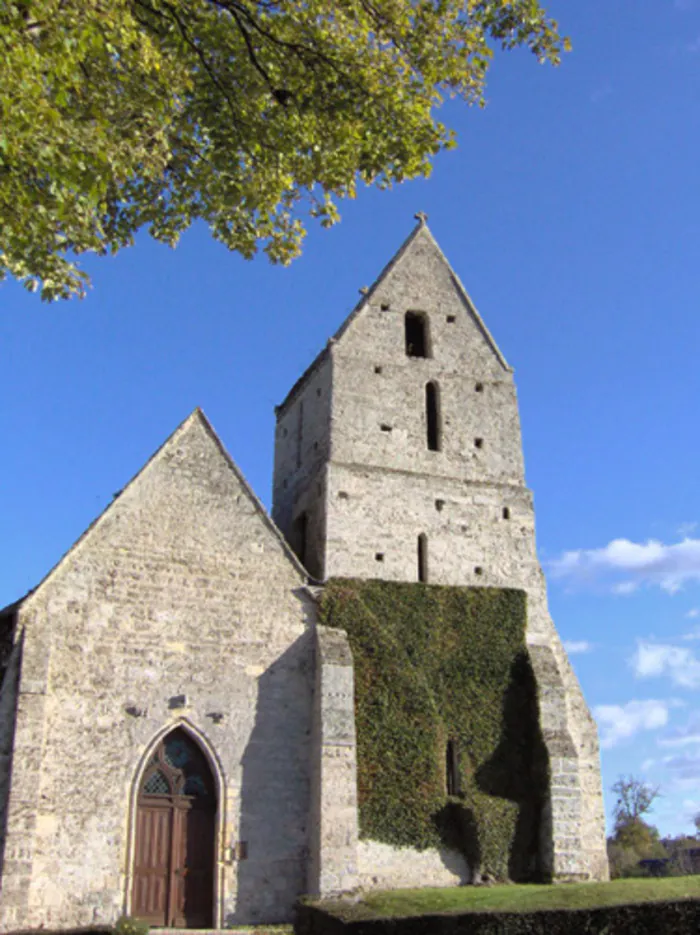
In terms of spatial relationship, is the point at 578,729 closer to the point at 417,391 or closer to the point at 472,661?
the point at 472,661

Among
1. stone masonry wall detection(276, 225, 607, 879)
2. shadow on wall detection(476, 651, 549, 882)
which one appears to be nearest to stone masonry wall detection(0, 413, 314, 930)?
stone masonry wall detection(276, 225, 607, 879)

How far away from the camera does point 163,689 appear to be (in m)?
17.0

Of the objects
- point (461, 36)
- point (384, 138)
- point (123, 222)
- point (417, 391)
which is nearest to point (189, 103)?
point (123, 222)

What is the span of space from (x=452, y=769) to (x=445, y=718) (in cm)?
99

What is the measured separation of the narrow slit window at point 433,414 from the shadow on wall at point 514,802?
610 cm

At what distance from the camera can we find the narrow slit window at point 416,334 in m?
23.6

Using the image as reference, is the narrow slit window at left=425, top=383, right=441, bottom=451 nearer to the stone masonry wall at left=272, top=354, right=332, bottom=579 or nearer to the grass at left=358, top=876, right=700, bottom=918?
the stone masonry wall at left=272, top=354, right=332, bottom=579

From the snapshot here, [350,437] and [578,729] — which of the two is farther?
[350,437]

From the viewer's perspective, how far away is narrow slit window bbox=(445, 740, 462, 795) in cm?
1797

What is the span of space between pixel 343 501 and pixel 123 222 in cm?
923

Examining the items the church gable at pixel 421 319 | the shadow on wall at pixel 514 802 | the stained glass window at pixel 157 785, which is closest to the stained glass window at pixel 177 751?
the stained glass window at pixel 157 785

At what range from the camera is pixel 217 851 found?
16.3m

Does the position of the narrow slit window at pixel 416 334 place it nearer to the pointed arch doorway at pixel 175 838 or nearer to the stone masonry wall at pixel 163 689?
the stone masonry wall at pixel 163 689

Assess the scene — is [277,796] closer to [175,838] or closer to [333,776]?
[333,776]
